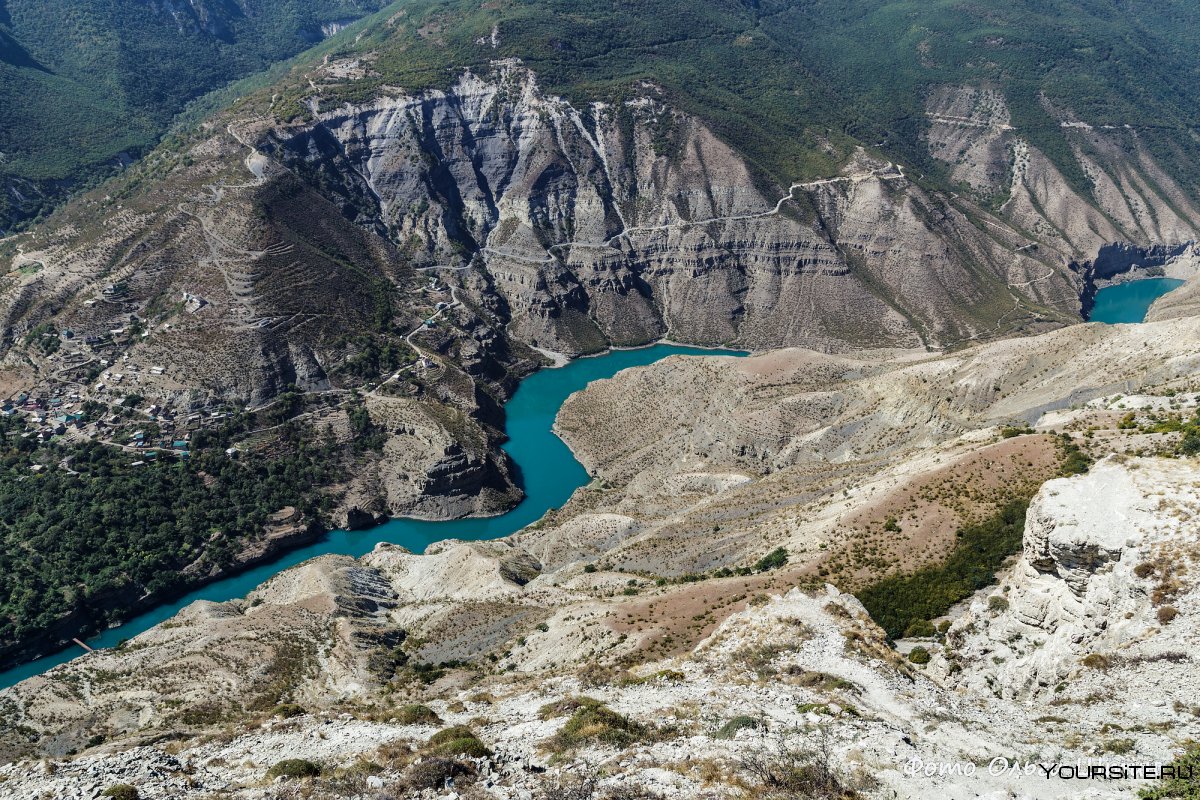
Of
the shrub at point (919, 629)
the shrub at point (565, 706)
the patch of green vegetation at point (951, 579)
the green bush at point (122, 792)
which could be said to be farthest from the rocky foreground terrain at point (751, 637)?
the patch of green vegetation at point (951, 579)

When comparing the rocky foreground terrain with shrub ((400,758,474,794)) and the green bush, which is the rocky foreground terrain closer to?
shrub ((400,758,474,794))

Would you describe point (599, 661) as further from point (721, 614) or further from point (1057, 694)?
point (1057, 694)

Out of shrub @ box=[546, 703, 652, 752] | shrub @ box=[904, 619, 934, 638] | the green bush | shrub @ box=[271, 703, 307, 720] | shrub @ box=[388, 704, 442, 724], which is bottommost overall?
shrub @ box=[904, 619, 934, 638]

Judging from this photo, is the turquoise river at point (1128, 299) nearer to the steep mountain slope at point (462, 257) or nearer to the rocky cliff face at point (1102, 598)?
the steep mountain slope at point (462, 257)

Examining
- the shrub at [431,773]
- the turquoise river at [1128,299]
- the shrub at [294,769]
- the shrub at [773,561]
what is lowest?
the turquoise river at [1128,299]

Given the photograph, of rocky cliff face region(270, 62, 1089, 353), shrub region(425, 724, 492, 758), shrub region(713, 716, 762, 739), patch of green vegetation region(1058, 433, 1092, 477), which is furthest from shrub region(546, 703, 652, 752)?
rocky cliff face region(270, 62, 1089, 353)

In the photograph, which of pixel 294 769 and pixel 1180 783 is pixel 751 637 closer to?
pixel 1180 783
